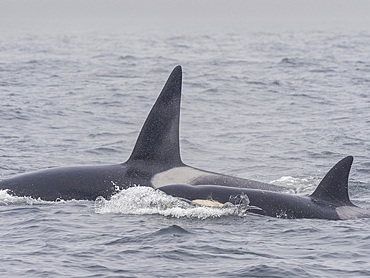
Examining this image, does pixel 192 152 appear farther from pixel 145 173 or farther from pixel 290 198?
pixel 290 198

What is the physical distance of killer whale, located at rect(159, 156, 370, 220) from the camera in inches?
477

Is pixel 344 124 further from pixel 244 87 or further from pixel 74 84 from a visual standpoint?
pixel 74 84

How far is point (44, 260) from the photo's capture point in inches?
396

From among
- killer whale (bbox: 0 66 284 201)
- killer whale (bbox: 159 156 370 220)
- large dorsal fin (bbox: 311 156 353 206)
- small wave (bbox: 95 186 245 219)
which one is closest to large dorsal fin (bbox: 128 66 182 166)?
killer whale (bbox: 0 66 284 201)

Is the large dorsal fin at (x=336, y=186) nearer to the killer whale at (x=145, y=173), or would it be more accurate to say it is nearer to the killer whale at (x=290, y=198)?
the killer whale at (x=290, y=198)

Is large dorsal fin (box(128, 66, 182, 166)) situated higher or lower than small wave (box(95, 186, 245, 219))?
higher

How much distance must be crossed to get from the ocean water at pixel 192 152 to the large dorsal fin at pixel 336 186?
471 mm

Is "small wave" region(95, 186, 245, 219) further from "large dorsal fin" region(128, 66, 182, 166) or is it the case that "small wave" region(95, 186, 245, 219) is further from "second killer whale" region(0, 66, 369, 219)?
"large dorsal fin" region(128, 66, 182, 166)

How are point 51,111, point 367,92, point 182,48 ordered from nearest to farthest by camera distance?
point 51,111, point 367,92, point 182,48

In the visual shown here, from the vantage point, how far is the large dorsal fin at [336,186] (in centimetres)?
1194

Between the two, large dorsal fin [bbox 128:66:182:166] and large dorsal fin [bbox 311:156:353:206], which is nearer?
large dorsal fin [bbox 311:156:353:206]

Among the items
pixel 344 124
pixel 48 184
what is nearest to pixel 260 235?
pixel 48 184

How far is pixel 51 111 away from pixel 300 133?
8365 millimetres

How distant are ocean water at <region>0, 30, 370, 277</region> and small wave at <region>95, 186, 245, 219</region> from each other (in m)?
0.02
